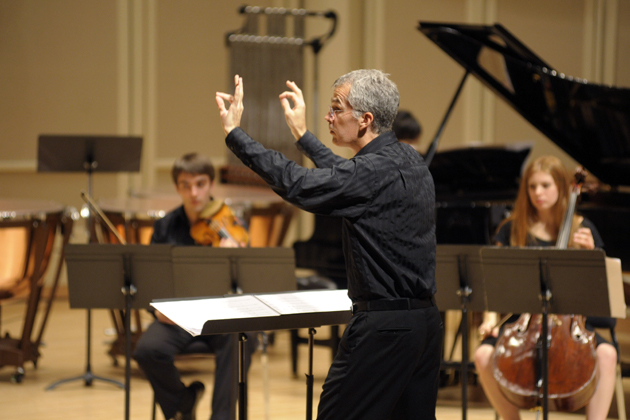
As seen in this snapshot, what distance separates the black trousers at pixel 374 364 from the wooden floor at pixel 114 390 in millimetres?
1746

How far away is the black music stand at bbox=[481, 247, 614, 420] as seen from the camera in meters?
2.56

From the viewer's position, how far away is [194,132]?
688cm

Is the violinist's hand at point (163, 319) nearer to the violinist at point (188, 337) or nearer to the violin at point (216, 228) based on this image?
the violinist at point (188, 337)

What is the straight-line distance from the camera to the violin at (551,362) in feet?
9.21

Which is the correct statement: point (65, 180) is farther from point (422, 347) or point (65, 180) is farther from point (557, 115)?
point (422, 347)

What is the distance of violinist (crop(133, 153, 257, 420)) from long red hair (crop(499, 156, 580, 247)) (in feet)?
3.81

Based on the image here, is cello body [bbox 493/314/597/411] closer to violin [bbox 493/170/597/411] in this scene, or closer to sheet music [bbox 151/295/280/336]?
violin [bbox 493/170/597/411]

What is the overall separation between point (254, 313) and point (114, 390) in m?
2.24

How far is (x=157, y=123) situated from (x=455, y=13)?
9.77ft

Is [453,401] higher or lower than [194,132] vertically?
lower

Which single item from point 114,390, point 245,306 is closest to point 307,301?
point 245,306

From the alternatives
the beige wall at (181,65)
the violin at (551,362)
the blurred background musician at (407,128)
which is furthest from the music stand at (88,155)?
the violin at (551,362)

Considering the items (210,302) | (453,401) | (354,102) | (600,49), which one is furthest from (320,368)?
(600,49)

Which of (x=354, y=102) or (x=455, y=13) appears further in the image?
(x=455, y=13)
